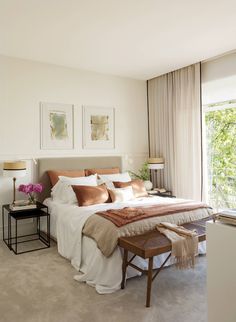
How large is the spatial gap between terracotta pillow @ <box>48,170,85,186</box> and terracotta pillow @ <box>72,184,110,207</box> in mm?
630

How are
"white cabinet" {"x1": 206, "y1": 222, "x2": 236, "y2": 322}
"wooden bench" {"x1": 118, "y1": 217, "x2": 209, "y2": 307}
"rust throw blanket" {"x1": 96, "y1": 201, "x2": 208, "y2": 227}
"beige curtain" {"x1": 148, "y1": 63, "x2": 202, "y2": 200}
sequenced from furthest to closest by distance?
1. "beige curtain" {"x1": 148, "y1": 63, "x2": 202, "y2": 200}
2. "rust throw blanket" {"x1": 96, "y1": 201, "x2": 208, "y2": 227}
3. "wooden bench" {"x1": 118, "y1": 217, "x2": 209, "y2": 307}
4. "white cabinet" {"x1": 206, "y1": 222, "x2": 236, "y2": 322}

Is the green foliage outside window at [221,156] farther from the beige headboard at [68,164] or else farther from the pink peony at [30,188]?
the pink peony at [30,188]

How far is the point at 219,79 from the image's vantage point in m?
4.38

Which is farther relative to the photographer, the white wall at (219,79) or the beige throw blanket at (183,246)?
the white wall at (219,79)

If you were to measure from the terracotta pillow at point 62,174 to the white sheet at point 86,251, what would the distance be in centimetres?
41

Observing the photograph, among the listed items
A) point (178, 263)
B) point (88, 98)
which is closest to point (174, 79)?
point (88, 98)

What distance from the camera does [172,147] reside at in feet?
16.9

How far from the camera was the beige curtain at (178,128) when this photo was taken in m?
4.68

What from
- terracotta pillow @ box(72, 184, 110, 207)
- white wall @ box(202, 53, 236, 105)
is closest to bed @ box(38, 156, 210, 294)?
terracotta pillow @ box(72, 184, 110, 207)

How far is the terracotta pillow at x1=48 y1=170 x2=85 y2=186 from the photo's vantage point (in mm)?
4340

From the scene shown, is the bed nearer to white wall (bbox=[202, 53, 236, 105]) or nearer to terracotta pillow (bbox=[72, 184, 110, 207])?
terracotta pillow (bbox=[72, 184, 110, 207])

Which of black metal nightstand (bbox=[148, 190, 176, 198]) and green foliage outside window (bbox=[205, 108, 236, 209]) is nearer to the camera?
green foliage outside window (bbox=[205, 108, 236, 209])

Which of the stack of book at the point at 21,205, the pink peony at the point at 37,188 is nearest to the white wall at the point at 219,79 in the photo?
the pink peony at the point at 37,188

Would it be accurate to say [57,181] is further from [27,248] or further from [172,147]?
[172,147]
